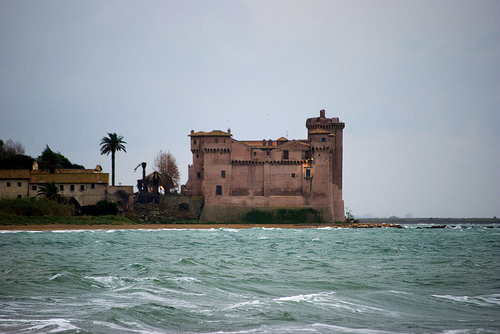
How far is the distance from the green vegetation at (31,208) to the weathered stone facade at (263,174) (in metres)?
17.6

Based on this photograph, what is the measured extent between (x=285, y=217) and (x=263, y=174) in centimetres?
599

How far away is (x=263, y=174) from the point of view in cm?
6881

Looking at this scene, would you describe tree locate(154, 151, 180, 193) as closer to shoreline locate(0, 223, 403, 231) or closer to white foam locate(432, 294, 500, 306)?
shoreline locate(0, 223, 403, 231)

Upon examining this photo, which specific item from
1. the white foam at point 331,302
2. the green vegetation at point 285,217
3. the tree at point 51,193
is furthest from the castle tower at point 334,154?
the white foam at point 331,302

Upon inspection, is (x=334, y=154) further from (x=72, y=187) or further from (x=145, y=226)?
(x=72, y=187)

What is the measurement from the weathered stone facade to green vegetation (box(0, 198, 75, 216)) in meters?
17.6

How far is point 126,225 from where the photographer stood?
56.8 m

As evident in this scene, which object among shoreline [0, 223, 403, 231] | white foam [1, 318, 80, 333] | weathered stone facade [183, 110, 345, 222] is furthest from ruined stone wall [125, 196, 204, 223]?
white foam [1, 318, 80, 333]

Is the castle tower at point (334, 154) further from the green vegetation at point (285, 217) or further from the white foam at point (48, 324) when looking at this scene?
the white foam at point (48, 324)

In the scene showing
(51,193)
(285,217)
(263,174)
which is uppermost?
(263,174)

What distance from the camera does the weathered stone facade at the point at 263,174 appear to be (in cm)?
6756

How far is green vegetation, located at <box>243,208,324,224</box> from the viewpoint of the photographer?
6712cm

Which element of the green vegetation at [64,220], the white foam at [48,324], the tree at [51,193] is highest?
the tree at [51,193]

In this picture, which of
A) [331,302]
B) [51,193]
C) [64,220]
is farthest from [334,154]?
[331,302]
